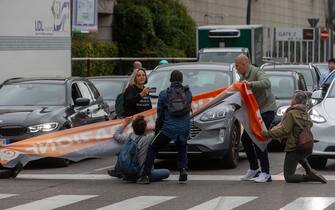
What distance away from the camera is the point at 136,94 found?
1389 cm

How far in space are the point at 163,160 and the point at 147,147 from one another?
3311mm

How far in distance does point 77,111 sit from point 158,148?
408cm

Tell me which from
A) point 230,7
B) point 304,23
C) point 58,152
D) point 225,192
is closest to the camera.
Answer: point 225,192

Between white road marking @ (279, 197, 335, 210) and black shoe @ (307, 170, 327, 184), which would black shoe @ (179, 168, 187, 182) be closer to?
black shoe @ (307, 170, 327, 184)

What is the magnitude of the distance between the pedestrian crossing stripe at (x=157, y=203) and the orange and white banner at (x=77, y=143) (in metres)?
2.06

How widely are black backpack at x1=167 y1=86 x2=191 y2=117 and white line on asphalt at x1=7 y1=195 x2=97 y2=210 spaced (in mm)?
1735

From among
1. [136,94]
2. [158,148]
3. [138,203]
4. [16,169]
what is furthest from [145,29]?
[138,203]

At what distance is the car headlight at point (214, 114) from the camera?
14.3 m

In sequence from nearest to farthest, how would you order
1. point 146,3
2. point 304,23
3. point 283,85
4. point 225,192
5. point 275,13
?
point 225,192 → point 283,85 → point 146,3 → point 275,13 → point 304,23

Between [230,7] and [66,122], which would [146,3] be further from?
[66,122]

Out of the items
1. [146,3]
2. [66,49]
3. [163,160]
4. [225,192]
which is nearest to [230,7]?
[146,3]

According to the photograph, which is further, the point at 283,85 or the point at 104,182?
the point at 283,85

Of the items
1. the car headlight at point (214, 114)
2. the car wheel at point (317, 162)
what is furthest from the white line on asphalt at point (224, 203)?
the car wheel at point (317, 162)

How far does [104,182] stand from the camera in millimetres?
13328
